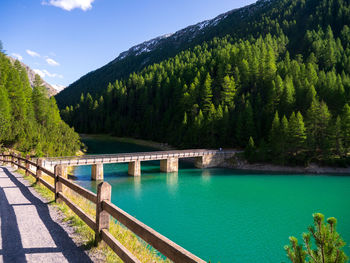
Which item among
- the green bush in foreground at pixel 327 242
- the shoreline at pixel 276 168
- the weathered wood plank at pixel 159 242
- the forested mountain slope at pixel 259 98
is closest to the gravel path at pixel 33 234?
the weathered wood plank at pixel 159 242

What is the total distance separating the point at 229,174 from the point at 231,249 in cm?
3084

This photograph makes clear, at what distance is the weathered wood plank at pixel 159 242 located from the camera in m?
3.49

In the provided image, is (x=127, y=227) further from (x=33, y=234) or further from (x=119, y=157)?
(x=119, y=157)

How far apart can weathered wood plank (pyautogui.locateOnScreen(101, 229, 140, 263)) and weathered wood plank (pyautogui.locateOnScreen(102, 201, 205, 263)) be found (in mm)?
478

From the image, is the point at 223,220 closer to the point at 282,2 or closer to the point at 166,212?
the point at 166,212

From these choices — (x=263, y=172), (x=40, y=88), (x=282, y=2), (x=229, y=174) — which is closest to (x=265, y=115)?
(x=263, y=172)

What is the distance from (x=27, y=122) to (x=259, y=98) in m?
54.2

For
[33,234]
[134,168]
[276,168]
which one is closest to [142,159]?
[134,168]

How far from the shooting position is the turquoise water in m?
17.9

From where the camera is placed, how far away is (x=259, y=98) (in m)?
68.3

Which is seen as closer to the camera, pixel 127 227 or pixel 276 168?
pixel 127 227

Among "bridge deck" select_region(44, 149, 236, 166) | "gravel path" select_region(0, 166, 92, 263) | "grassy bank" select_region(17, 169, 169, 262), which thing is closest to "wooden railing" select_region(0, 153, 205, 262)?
"grassy bank" select_region(17, 169, 169, 262)

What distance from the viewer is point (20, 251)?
19.5 feet

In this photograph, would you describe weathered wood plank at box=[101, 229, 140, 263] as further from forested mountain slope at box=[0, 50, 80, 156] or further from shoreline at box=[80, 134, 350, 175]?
shoreline at box=[80, 134, 350, 175]
